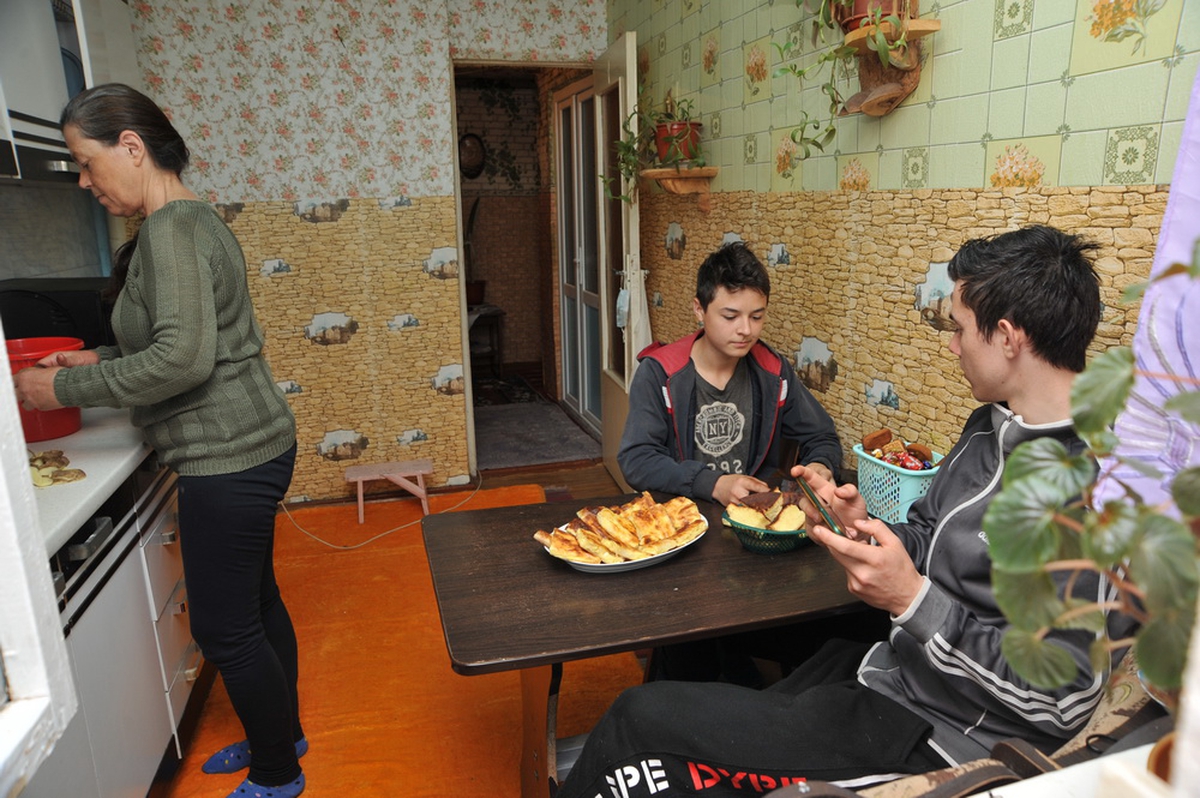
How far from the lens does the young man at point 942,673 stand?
1183 mm

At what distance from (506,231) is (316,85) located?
11.2 ft

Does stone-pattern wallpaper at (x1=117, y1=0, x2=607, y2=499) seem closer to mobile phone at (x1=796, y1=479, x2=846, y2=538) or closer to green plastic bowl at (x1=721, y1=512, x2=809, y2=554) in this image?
green plastic bowl at (x1=721, y1=512, x2=809, y2=554)

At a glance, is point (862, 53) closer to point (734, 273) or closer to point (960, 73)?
point (960, 73)

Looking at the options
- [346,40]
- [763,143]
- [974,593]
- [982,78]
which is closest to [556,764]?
[974,593]

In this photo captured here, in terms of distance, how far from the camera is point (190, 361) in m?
1.68

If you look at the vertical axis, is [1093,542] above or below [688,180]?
below

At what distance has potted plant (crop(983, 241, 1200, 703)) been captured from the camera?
436 millimetres

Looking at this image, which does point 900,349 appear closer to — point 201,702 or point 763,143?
point 763,143

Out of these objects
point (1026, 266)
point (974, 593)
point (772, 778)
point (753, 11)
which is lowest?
point (772, 778)

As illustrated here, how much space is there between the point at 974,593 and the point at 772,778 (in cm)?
44

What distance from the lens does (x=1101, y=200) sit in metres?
1.45

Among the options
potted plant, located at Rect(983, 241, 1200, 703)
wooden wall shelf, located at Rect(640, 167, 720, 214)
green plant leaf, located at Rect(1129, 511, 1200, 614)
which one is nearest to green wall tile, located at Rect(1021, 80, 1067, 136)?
potted plant, located at Rect(983, 241, 1200, 703)

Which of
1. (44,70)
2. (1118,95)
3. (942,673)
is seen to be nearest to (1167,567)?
(942,673)

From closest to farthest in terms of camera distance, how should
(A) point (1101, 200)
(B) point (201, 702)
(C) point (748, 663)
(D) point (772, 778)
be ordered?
(D) point (772, 778), (A) point (1101, 200), (C) point (748, 663), (B) point (201, 702)
